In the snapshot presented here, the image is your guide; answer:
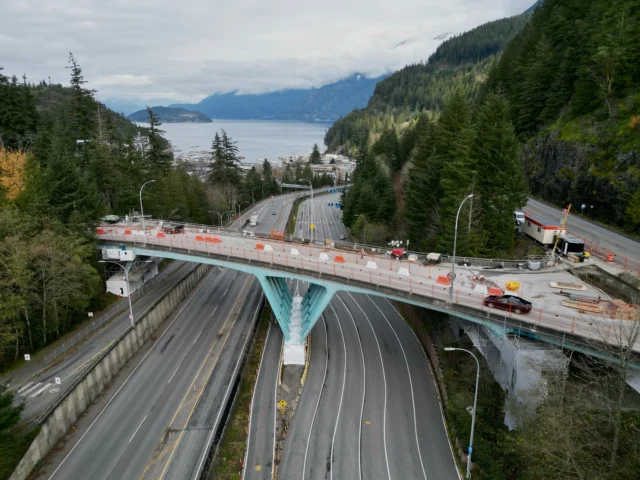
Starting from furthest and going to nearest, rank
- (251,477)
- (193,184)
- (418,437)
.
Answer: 1. (193,184)
2. (418,437)
3. (251,477)

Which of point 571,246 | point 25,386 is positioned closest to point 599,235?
point 571,246

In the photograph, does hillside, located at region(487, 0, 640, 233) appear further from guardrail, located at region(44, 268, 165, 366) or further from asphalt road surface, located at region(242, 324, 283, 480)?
guardrail, located at region(44, 268, 165, 366)

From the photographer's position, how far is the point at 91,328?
36781 millimetres

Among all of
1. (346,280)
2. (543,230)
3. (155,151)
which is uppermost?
(155,151)

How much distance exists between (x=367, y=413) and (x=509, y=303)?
12920 mm

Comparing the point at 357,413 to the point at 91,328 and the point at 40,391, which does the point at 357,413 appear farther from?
the point at 91,328

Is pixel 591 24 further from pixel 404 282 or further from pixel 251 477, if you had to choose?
pixel 251 477

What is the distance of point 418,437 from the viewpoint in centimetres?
2756

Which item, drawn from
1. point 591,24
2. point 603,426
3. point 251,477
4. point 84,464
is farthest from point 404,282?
point 591,24

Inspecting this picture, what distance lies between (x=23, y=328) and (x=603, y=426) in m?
38.1

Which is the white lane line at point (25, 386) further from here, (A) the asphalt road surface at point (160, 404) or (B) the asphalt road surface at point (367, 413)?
(B) the asphalt road surface at point (367, 413)

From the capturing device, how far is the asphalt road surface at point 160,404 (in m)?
25.0

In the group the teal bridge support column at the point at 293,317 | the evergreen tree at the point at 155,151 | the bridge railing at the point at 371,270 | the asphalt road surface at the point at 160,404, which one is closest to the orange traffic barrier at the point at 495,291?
the bridge railing at the point at 371,270

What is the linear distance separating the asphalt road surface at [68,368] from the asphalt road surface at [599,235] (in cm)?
4349
